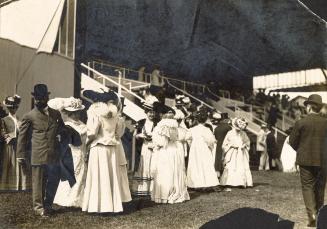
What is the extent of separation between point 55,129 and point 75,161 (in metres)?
0.65

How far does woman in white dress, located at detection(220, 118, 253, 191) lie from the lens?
6.38 metres

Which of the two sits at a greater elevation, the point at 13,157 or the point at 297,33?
the point at 297,33

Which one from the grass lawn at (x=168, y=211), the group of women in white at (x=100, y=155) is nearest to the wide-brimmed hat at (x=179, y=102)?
the grass lawn at (x=168, y=211)

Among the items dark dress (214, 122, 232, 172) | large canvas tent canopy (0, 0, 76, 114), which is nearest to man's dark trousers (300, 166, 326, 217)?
dark dress (214, 122, 232, 172)

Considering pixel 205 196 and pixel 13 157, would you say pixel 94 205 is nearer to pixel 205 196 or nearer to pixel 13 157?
pixel 13 157

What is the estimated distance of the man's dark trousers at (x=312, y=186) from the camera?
4.30 m

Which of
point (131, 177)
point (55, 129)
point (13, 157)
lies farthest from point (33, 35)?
point (131, 177)

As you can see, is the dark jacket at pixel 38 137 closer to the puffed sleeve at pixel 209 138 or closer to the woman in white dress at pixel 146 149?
the woman in white dress at pixel 146 149

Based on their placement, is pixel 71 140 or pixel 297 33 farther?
pixel 297 33

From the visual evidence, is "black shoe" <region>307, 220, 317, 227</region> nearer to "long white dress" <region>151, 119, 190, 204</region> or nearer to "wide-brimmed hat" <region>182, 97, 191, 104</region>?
"long white dress" <region>151, 119, 190, 204</region>

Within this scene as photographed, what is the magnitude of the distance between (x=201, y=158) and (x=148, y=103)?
1.18m

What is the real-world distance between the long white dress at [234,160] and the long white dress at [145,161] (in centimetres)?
127

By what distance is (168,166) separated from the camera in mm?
5207

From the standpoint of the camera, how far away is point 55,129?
4.11 m
